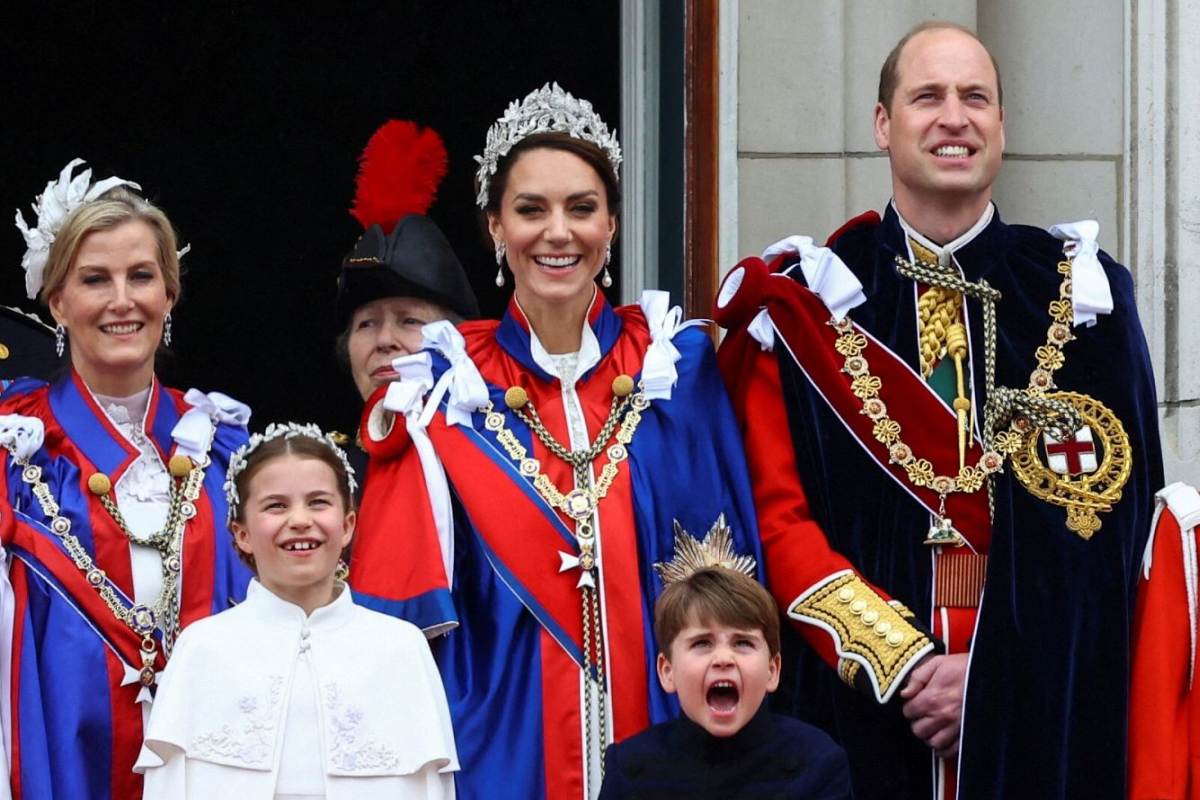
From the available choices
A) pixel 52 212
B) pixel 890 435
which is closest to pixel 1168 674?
pixel 890 435

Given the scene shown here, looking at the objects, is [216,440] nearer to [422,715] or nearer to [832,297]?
Answer: [422,715]

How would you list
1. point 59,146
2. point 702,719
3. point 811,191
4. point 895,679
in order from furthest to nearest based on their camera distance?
point 59,146
point 811,191
point 895,679
point 702,719

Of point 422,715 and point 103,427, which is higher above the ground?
point 103,427

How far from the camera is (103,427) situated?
498 cm

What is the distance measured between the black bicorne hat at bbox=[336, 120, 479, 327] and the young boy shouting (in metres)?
1.62

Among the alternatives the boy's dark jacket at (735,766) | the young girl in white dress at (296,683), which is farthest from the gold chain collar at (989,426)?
the young girl in white dress at (296,683)

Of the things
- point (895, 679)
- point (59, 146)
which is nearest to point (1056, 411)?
point (895, 679)

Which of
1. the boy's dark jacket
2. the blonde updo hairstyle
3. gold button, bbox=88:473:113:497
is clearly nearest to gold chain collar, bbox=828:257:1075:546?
the boy's dark jacket

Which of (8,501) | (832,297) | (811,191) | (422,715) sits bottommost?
(422,715)

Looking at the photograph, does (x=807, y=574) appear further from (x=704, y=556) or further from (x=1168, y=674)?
(x=1168, y=674)

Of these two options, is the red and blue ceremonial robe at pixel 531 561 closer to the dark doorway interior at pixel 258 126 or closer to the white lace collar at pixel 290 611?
the white lace collar at pixel 290 611

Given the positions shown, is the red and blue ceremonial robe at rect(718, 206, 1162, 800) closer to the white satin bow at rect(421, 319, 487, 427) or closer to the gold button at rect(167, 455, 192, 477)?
the white satin bow at rect(421, 319, 487, 427)

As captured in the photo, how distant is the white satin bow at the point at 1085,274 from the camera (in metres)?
4.89

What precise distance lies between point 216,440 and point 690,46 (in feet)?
6.05
